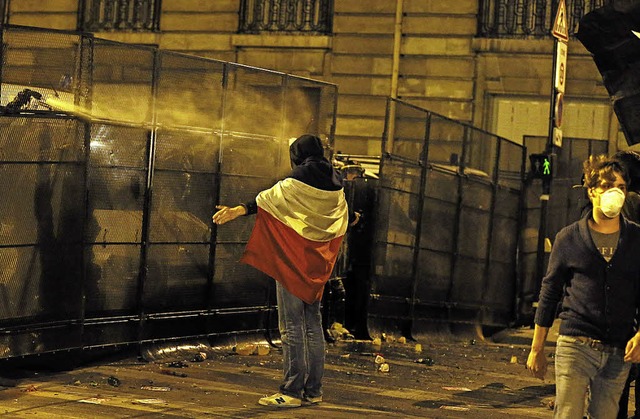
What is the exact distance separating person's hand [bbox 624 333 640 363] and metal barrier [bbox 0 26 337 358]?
16.4 feet

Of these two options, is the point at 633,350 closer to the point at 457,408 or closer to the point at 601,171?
the point at 601,171

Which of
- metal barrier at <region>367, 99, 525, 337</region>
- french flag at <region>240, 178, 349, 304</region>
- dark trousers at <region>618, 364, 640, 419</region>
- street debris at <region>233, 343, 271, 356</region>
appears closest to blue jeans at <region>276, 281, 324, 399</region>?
french flag at <region>240, 178, 349, 304</region>

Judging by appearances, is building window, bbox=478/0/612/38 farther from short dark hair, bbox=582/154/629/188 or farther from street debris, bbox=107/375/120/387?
short dark hair, bbox=582/154/629/188

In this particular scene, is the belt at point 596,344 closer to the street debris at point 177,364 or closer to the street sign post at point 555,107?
the street debris at point 177,364

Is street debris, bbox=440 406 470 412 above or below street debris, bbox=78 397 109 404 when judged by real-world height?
below

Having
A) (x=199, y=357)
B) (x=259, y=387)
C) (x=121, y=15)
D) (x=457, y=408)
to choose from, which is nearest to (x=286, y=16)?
(x=121, y=15)

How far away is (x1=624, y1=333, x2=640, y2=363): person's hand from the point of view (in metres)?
6.57

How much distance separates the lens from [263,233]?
10023 mm

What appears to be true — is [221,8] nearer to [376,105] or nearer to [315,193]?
[376,105]

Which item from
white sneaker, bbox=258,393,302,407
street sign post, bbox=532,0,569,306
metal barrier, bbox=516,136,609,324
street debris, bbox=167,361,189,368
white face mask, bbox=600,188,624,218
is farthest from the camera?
metal barrier, bbox=516,136,609,324

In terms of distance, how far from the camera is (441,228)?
16.3m

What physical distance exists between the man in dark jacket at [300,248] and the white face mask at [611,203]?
342 centimetres

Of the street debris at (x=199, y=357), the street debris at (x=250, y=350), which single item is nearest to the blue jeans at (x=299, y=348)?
the street debris at (x=199, y=357)

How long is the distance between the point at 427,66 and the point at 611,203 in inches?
770
